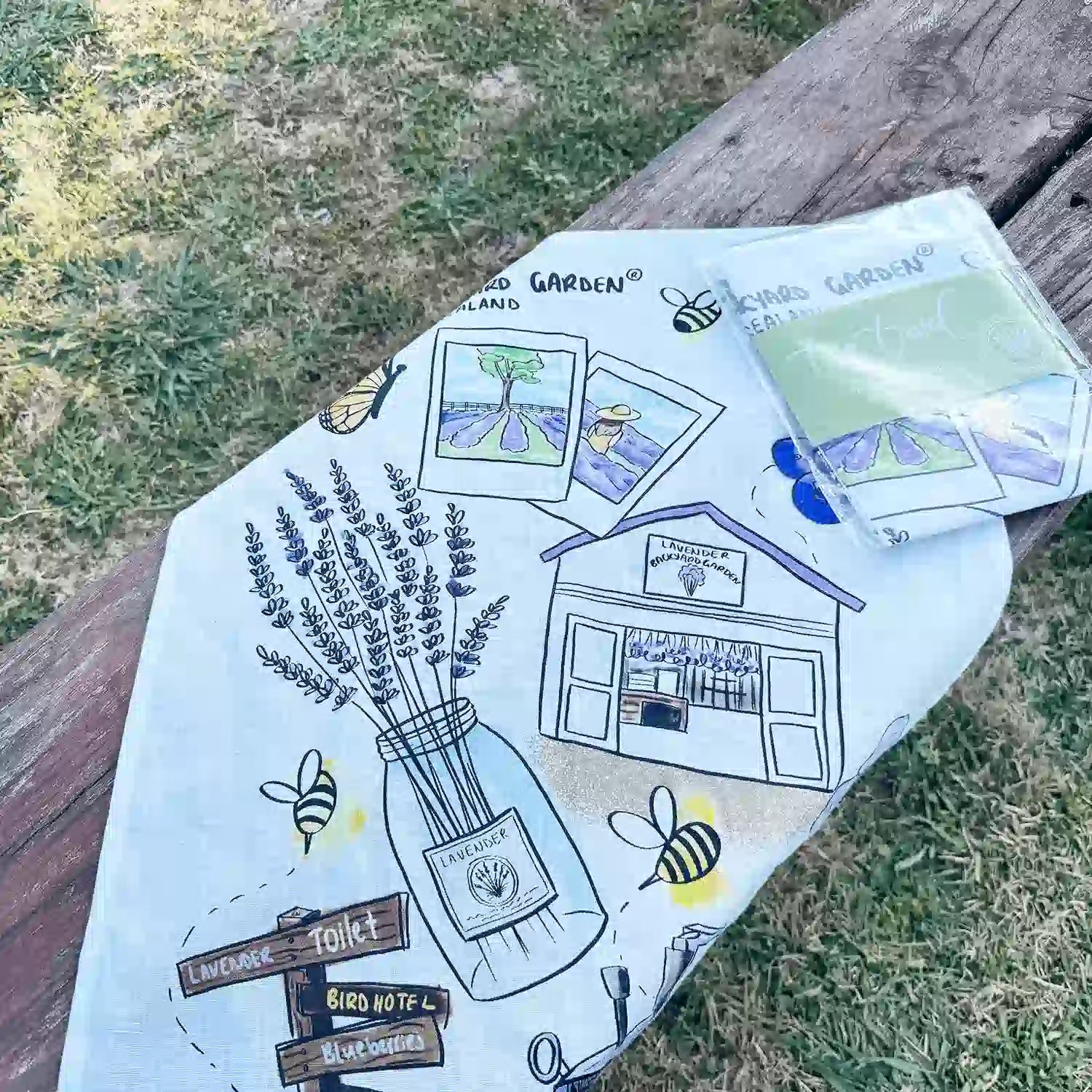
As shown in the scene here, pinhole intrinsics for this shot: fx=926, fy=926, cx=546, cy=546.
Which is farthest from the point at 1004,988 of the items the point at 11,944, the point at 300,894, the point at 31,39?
the point at 31,39

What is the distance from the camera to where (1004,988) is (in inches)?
49.7

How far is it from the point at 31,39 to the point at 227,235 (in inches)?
28.4

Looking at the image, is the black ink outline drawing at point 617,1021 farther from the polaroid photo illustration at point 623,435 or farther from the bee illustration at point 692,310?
the bee illustration at point 692,310

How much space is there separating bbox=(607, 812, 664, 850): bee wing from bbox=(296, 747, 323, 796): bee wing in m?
0.23

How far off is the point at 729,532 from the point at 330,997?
19.5 inches

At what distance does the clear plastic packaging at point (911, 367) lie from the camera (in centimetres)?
84

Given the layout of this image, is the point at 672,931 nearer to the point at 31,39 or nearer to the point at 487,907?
the point at 487,907

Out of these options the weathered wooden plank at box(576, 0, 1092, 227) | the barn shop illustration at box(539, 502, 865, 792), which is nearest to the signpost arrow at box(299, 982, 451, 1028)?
the barn shop illustration at box(539, 502, 865, 792)

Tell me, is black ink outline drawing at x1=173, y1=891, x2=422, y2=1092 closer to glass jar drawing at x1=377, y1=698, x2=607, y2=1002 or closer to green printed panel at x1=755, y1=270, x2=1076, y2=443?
glass jar drawing at x1=377, y1=698, x2=607, y2=1002

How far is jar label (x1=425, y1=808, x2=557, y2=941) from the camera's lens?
A: 0.70 meters

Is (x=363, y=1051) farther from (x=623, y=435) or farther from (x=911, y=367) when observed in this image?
(x=911, y=367)

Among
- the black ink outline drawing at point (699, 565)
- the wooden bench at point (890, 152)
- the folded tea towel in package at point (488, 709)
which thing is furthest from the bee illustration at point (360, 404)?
the black ink outline drawing at point (699, 565)

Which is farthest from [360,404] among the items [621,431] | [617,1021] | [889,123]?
[889,123]

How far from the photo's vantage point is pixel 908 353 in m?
0.90
